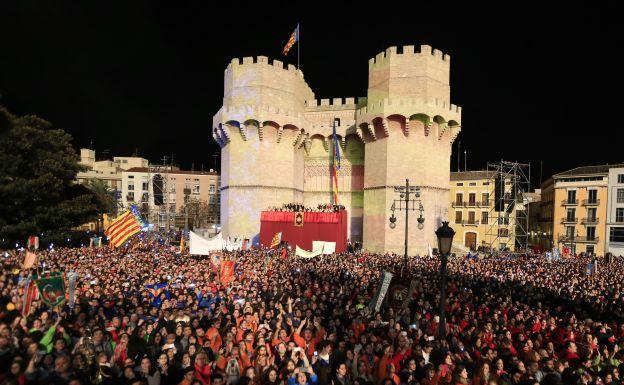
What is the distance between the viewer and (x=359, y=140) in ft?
131

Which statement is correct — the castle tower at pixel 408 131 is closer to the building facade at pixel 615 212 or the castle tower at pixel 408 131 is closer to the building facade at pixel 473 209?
the building facade at pixel 473 209

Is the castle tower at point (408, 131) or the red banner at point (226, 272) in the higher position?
the castle tower at point (408, 131)

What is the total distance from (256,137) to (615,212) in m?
39.7

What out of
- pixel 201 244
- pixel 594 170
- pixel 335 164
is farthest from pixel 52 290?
pixel 594 170

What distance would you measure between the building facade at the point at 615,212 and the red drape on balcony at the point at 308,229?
3197cm

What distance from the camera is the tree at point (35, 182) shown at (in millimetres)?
27375

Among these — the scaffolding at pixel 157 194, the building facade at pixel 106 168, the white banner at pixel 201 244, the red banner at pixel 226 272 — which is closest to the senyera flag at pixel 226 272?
the red banner at pixel 226 272

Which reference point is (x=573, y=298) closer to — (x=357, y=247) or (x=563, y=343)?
(x=563, y=343)

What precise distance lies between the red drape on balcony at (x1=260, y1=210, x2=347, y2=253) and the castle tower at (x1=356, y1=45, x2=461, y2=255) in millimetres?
4192

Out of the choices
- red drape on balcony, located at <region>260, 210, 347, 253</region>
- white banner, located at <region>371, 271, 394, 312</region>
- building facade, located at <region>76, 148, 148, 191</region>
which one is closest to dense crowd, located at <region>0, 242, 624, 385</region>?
white banner, located at <region>371, 271, 394, 312</region>

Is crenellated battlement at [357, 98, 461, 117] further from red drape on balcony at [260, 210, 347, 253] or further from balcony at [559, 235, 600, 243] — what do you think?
balcony at [559, 235, 600, 243]

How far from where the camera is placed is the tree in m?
27.4

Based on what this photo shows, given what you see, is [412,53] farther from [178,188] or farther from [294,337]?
[178,188]

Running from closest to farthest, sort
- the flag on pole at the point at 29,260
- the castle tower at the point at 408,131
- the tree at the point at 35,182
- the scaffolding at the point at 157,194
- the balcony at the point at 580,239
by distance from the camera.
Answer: the flag on pole at the point at 29,260 < the tree at the point at 35,182 < the castle tower at the point at 408,131 < the balcony at the point at 580,239 < the scaffolding at the point at 157,194
